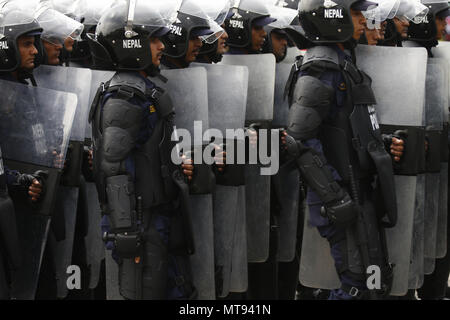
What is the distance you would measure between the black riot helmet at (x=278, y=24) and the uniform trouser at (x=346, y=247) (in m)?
2.02

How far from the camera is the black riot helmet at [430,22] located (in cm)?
691

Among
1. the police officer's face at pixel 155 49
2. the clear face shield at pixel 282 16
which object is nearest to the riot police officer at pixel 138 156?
the police officer's face at pixel 155 49

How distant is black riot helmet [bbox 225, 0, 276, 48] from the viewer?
6754 millimetres

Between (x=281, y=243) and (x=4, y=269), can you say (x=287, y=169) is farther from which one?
(x=4, y=269)

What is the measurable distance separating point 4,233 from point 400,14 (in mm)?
3464

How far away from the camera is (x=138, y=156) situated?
4926 mm

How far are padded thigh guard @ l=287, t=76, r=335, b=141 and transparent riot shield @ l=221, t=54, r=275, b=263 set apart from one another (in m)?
0.86

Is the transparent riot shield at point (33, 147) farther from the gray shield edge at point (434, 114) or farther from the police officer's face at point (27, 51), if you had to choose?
the gray shield edge at point (434, 114)

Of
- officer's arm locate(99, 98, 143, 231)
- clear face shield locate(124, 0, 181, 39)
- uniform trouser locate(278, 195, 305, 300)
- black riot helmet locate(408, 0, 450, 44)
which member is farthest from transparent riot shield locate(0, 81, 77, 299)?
black riot helmet locate(408, 0, 450, 44)

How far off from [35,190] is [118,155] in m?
0.76

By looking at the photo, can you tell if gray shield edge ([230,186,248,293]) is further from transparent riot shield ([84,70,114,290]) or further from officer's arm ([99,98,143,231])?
officer's arm ([99,98,143,231])

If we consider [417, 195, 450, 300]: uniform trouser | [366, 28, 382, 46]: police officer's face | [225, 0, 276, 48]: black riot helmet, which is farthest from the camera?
[417, 195, 450, 300]: uniform trouser

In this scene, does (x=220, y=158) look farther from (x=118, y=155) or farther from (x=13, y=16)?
(x=13, y=16)

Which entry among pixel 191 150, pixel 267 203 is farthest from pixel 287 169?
pixel 191 150
